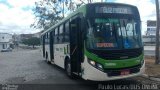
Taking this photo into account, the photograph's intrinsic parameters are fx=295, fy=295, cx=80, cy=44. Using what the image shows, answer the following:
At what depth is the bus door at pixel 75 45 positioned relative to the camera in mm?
12211

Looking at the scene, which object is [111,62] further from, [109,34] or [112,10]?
[112,10]

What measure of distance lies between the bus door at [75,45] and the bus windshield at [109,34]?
95 cm

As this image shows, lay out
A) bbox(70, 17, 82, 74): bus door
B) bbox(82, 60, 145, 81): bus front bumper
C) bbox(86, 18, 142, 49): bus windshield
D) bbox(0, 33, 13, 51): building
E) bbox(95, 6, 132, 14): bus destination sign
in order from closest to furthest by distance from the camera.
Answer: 1. bbox(82, 60, 145, 81): bus front bumper
2. bbox(86, 18, 142, 49): bus windshield
3. bbox(95, 6, 132, 14): bus destination sign
4. bbox(70, 17, 82, 74): bus door
5. bbox(0, 33, 13, 51): building

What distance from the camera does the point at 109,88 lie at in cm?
1134

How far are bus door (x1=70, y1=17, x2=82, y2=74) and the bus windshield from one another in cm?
95

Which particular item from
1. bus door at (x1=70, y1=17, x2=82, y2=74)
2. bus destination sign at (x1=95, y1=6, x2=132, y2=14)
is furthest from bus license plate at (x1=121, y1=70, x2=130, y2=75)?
bus destination sign at (x1=95, y1=6, x2=132, y2=14)

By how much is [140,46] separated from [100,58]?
6.15 feet

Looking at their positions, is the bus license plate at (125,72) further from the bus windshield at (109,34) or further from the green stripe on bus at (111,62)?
the bus windshield at (109,34)

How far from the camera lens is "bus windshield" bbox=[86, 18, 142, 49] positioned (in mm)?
11031

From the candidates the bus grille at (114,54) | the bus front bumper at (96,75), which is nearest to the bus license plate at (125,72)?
the bus front bumper at (96,75)

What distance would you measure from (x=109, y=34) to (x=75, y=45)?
241cm

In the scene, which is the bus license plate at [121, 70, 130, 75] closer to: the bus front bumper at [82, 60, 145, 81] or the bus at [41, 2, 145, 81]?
the bus at [41, 2, 145, 81]

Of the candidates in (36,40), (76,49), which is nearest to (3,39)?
(36,40)

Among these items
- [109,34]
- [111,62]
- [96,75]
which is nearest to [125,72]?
[111,62]
